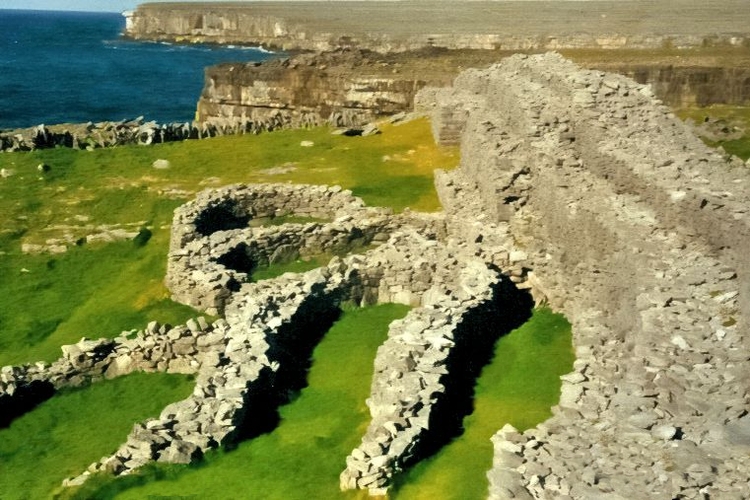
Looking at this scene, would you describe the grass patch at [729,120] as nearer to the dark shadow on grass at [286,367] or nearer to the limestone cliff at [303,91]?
the limestone cliff at [303,91]

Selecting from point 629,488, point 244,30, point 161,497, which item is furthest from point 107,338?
point 244,30

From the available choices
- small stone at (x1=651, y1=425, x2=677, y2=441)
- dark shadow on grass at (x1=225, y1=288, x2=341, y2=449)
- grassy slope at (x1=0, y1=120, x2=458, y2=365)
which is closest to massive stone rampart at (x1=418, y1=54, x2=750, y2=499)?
small stone at (x1=651, y1=425, x2=677, y2=441)

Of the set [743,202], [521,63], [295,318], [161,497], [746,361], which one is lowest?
[161,497]

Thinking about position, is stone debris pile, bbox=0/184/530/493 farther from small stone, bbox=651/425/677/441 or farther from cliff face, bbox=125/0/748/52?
cliff face, bbox=125/0/748/52

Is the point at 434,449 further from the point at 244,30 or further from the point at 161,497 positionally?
the point at 244,30

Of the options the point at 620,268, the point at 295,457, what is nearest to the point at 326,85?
the point at 620,268

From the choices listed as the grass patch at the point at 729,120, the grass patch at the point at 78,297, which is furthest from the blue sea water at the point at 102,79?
the grass patch at the point at 78,297
